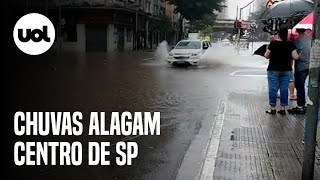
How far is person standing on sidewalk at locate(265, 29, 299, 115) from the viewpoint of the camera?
8781 millimetres

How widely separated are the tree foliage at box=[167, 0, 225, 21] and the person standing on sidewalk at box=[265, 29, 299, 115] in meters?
48.3

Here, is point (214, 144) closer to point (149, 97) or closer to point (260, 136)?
point (260, 136)

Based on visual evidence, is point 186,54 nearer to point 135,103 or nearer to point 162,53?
point 135,103

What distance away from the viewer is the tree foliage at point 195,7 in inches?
2223

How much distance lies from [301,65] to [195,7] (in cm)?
4880

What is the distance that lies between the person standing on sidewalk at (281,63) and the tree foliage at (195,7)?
159 ft

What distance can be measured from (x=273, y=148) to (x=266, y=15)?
4944 millimetres

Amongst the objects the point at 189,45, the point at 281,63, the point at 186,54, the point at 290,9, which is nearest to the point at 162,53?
the point at 189,45

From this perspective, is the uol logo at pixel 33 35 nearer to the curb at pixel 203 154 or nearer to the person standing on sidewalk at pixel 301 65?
the curb at pixel 203 154

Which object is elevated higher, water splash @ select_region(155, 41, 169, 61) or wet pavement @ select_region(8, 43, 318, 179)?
water splash @ select_region(155, 41, 169, 61)

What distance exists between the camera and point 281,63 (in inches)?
347

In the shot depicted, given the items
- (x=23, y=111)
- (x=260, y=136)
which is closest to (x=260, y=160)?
(x=260, y=136)

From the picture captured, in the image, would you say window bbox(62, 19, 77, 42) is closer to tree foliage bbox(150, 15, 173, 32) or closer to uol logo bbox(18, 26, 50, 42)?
tree foliage bbox(150, 15, 173, 32)

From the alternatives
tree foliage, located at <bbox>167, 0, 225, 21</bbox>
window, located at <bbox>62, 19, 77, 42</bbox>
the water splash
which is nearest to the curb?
the water splash
